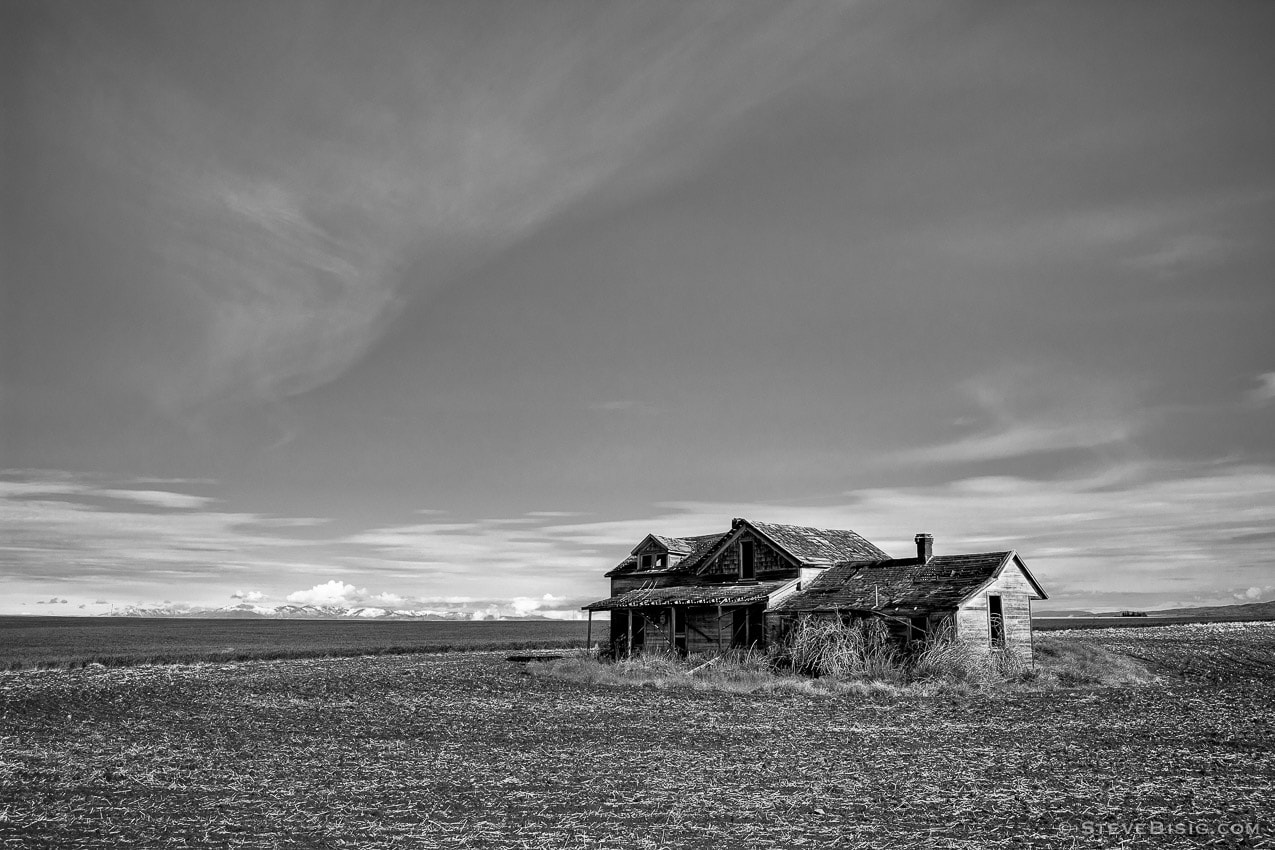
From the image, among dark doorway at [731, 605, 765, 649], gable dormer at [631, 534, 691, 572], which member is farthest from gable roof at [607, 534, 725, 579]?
dark doorway at [731, 605, 765, 649]

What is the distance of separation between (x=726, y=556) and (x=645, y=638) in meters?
5.49

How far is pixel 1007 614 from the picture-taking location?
35250mm

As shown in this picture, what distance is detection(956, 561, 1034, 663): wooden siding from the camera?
33.2 metres

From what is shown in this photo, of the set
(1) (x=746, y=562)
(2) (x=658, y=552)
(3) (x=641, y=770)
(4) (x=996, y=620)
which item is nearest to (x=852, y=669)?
(4) (x=996, y=620)

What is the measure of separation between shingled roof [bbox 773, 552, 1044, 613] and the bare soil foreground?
6699mm

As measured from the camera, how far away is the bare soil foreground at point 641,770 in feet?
35.1

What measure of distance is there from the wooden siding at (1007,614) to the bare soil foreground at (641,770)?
17.4 ft

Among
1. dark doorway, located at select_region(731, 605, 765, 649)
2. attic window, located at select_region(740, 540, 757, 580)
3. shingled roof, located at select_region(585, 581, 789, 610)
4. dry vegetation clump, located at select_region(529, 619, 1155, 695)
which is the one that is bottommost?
dry vegetation clump, located at select_region(529, 619, 1155, 695)

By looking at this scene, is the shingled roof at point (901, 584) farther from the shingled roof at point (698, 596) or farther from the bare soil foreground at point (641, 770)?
the bare soil foreground at point (641, 770)

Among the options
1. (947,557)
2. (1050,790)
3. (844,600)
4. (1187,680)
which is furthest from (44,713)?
(1187,680)

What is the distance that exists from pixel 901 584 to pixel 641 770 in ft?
79.0

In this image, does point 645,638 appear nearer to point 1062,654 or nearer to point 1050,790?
point 1062,654

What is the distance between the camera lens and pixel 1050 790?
12789 mm

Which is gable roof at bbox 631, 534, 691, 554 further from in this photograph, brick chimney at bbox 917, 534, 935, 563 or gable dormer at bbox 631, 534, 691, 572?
brick chimney at bbox 917, 534, 935, 563
